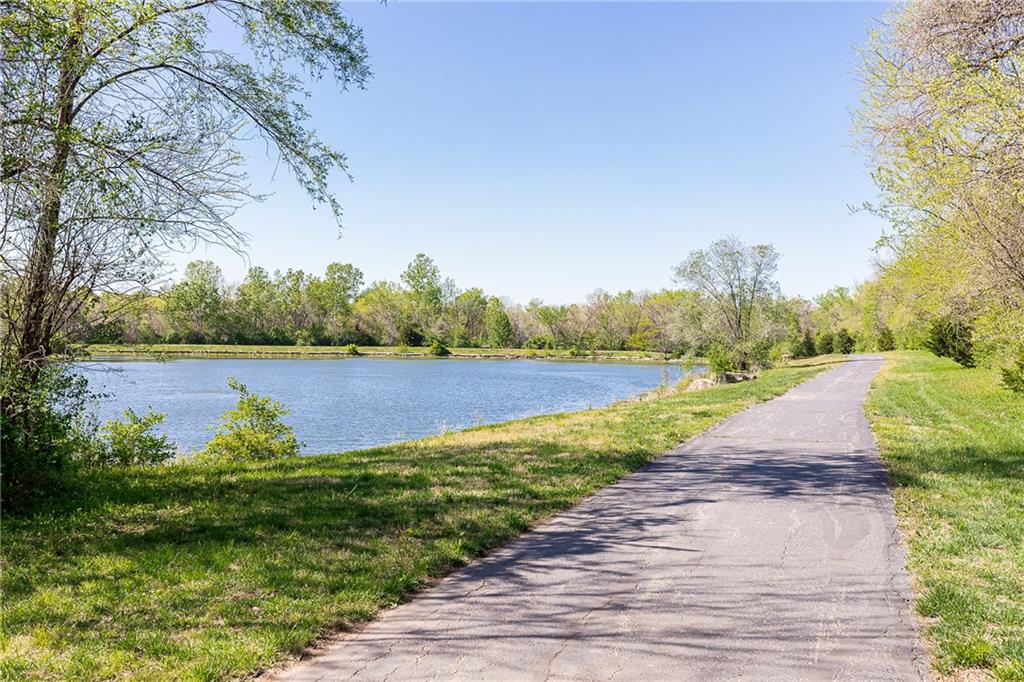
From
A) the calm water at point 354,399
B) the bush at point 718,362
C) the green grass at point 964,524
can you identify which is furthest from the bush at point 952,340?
the calm water at point 354,399

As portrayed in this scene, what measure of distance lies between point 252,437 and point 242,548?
23.7ft

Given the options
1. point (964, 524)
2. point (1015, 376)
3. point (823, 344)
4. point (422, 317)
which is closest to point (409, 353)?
point (422, 317)

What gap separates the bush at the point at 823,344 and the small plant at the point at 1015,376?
194 ft

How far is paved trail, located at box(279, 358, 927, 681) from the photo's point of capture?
13.1 feet

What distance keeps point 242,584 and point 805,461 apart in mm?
9275

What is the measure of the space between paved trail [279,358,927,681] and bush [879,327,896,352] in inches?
2893

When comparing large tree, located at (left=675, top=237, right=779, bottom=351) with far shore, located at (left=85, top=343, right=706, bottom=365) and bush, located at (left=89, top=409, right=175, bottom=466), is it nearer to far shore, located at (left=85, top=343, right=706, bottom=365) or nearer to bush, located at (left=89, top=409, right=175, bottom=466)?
far shore, located at (left=85, top=343, right=706, bottom=365)

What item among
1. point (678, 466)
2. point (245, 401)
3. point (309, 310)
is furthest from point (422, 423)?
point (309, 310)

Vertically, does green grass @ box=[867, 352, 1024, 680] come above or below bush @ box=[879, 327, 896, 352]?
below

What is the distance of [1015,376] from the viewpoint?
19453 millimetres

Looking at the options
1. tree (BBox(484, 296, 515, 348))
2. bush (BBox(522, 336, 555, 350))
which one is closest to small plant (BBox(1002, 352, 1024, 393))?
bush (BBox(522, 336, 555, 350))

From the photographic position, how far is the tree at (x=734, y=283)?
4622 cm

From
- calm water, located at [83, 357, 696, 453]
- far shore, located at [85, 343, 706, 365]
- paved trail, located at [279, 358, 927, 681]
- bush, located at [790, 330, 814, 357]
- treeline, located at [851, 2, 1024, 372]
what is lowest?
calm water, located at [83, 357, 696, 453]

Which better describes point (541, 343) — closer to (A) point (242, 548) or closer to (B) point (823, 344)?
(B) point (823, 344)
